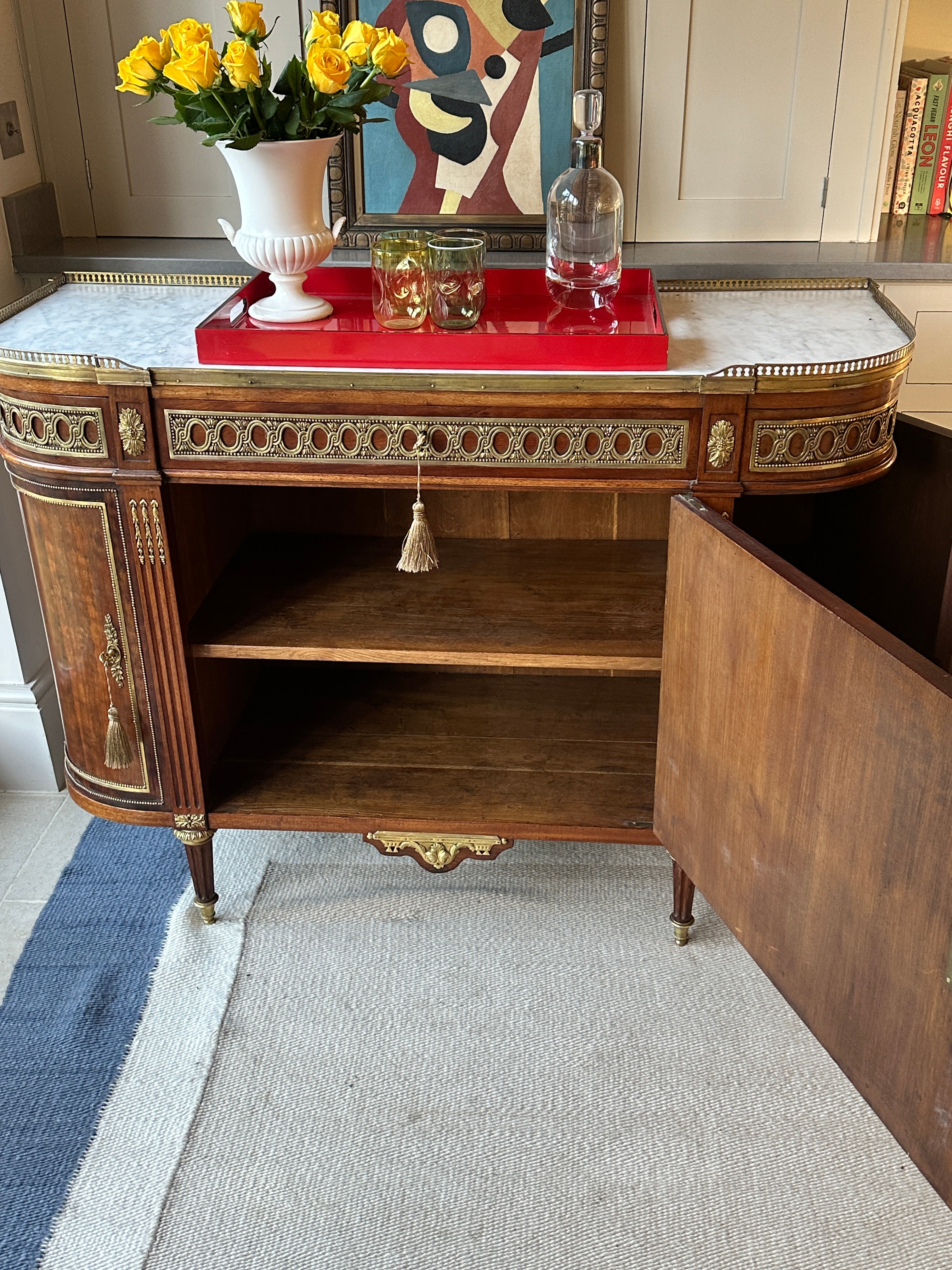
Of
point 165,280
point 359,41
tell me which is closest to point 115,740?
point 165,280

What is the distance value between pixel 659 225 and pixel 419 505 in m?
0.82

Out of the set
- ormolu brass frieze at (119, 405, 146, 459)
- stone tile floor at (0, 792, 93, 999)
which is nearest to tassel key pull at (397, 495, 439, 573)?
ormolu brass frieze at (119, 405, 146, 459)

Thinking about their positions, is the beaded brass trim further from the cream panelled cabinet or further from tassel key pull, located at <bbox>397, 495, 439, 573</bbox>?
the cream panelled cabinet

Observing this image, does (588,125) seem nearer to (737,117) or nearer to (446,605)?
(737,117)

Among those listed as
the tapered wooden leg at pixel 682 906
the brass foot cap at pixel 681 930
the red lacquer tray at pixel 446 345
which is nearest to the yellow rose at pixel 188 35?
the red lacquer tray at pixel 446 345

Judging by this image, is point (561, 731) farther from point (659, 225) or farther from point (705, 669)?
point (659, 225)

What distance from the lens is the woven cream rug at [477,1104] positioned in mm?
1473

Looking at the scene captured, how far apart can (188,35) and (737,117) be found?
984 millimetres

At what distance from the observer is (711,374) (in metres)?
1.53

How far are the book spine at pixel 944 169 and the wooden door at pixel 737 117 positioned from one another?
253 mm

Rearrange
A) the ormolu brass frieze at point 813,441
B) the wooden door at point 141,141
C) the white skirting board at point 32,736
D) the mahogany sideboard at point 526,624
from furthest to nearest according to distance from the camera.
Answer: the white skirting board at point 32,736 < the wooden door at point 141,141 < the ormolu brass frieze at point 813,441 < the mahogany sideboard at point 526,624

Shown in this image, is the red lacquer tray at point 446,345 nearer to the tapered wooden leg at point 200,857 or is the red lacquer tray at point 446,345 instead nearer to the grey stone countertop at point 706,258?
the grey stone countertop at point 706,258

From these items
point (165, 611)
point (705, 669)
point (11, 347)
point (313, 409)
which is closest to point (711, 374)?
point (705, 669)

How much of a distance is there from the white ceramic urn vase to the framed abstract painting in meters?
0.34
